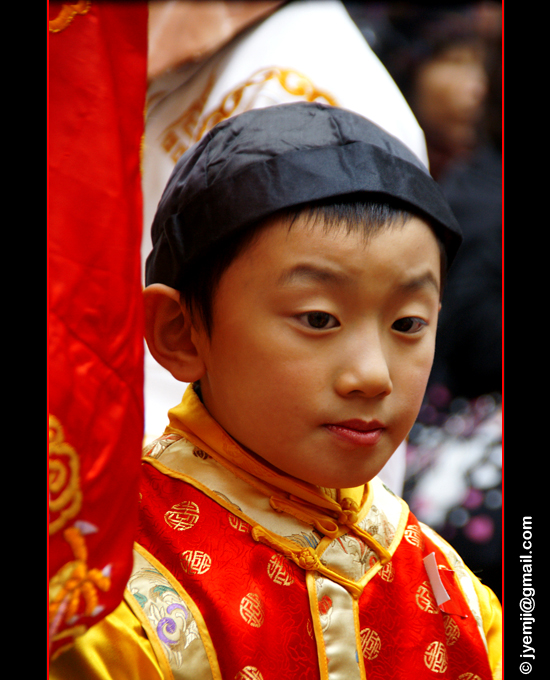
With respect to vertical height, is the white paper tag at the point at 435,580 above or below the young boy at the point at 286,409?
below

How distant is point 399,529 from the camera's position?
1.02 meters

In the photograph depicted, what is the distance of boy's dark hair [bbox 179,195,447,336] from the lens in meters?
0.81

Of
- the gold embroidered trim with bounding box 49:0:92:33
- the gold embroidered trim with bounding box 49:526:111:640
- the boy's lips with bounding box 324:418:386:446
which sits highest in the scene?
the gold embroidered trim with bounding box 49:0:92:33

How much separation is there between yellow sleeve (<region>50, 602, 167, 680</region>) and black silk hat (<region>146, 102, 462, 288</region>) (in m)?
0.41

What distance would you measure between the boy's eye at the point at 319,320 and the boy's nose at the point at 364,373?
0.04 metres

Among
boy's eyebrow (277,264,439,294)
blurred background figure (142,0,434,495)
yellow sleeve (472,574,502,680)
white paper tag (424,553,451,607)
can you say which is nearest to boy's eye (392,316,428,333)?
boy's eyebrow (277,264,439,294)

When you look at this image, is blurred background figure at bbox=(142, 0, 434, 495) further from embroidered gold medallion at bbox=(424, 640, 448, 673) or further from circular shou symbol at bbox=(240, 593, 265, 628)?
circular shou symbol at bbox=(240, 593, 265, 628)

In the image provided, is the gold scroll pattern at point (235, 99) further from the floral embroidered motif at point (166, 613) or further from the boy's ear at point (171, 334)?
the floral embroidered motif at point (166, 613)

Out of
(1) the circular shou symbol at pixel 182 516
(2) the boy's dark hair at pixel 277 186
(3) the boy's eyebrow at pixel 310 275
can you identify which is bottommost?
(1) the circular shou symbol at pixel 182 516

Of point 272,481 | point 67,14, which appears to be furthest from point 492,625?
point 67,14

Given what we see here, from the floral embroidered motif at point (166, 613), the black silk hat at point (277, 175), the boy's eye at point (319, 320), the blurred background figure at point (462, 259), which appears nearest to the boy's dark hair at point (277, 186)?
the black silk hat at point (277, 175)

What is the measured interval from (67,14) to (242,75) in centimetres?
91

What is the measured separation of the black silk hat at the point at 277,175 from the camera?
0.82 metres
